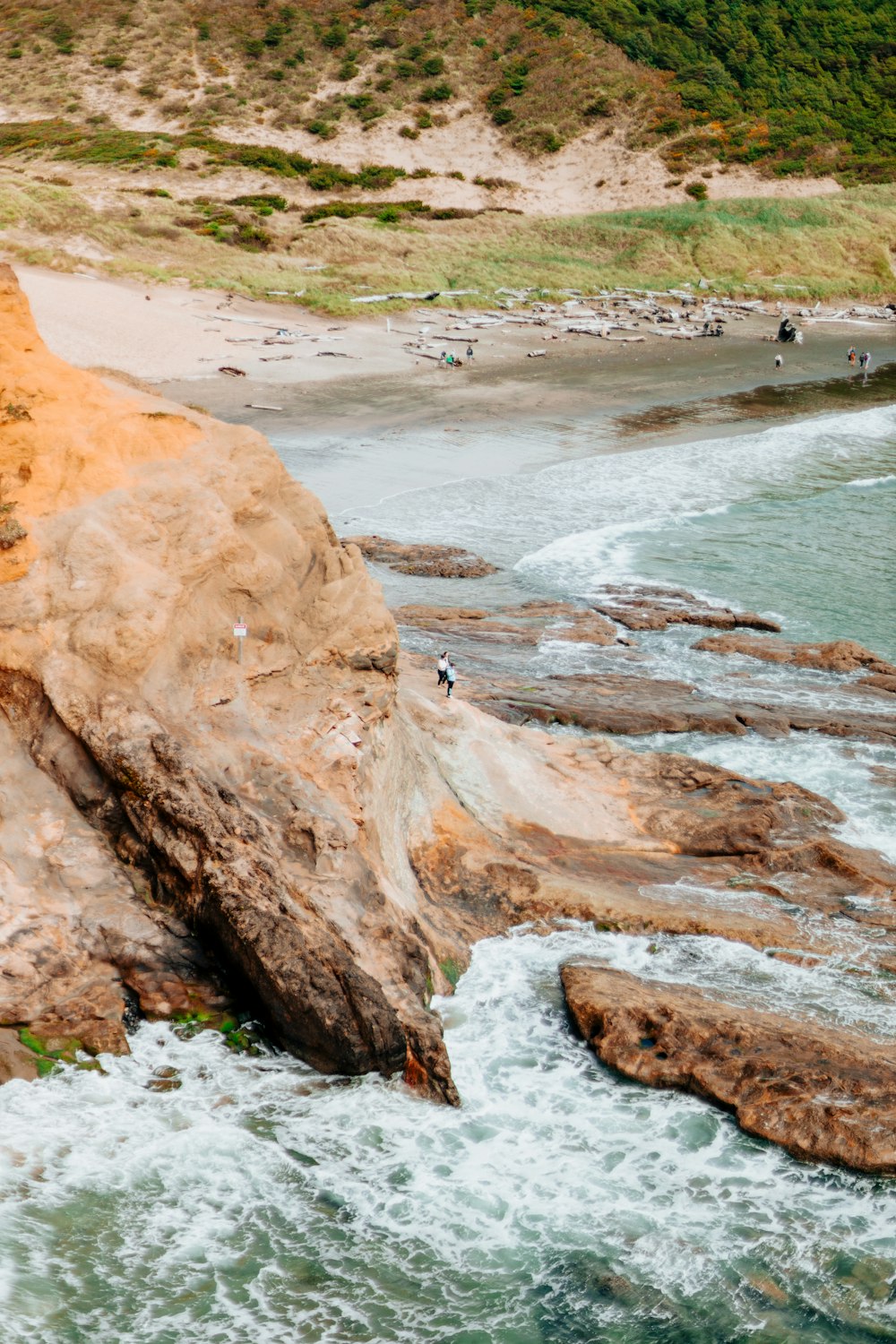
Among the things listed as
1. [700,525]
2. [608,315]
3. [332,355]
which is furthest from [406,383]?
[608,315]

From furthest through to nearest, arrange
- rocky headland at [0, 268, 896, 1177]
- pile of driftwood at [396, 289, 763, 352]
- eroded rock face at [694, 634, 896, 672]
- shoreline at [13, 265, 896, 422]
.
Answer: pile of driftwood at [396, 289, 763, 352]
shoreline at [13, 265, 896, 422]
eroded rock face at [694, 634, 896, 672]
rocky headland at [0, 268, 896, 1177]

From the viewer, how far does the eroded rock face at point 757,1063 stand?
10312 millimetres

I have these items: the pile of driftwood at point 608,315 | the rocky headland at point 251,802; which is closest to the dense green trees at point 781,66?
the pile of driftwood at point 608,315

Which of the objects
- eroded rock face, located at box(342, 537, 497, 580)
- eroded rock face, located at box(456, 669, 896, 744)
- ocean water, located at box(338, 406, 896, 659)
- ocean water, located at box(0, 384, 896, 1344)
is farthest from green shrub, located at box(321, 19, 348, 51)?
ocean water, located at box(0, 384, 896, 1344)

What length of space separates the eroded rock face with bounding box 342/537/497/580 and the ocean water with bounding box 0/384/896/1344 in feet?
49.2

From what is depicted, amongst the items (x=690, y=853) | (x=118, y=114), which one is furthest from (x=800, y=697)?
(x=118, y=114)

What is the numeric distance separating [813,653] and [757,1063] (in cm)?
1359

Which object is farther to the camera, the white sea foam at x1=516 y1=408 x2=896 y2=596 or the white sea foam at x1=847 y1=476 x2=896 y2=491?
the white sea foam at x1=847 y1=476 x2=896 y2=491

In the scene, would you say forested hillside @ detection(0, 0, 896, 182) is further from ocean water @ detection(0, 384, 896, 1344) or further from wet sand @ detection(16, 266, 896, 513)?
ocean water @ detection(0, 384, 896, 1344)

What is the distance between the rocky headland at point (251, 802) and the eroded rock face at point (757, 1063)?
1597 mm

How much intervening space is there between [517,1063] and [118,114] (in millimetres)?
84998

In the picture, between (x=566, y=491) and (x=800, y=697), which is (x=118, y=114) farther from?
(x=800, y=697)

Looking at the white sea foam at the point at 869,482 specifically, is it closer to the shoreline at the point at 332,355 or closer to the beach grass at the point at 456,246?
the shoreline at the point at 332,355

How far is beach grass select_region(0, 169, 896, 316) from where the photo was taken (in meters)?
56.4
